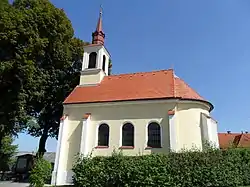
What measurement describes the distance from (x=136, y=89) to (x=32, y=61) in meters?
10.3

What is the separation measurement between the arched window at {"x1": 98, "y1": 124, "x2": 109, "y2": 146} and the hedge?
23.1ft

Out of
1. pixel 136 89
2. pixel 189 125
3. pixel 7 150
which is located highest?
pixel 136 89

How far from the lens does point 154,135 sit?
20156 mm

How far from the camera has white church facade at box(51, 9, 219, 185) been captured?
19.8 m

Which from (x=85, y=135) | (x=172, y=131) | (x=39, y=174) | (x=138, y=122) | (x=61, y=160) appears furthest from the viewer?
(x=61, y=160)

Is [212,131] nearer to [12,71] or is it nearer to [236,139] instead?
[12,71]

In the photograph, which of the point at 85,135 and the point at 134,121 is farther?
the point at 85,135

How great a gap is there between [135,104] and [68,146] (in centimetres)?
744

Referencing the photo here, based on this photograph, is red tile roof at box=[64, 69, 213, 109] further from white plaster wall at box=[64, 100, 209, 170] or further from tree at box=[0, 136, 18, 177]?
tree at box=[0, 136, 18, 177]

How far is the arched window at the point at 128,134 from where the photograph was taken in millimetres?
20688

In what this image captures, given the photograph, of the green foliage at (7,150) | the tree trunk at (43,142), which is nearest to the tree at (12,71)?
the tree trunk at (43,142)

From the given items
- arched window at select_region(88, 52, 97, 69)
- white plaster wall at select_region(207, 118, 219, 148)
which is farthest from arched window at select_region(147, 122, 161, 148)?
arched window at select_region(88, 52, 97, 69)

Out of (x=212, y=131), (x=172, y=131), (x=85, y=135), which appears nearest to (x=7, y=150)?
(x=85, y=135)

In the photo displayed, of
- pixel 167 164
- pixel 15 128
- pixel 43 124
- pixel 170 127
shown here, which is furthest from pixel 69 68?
pixel 167 164
